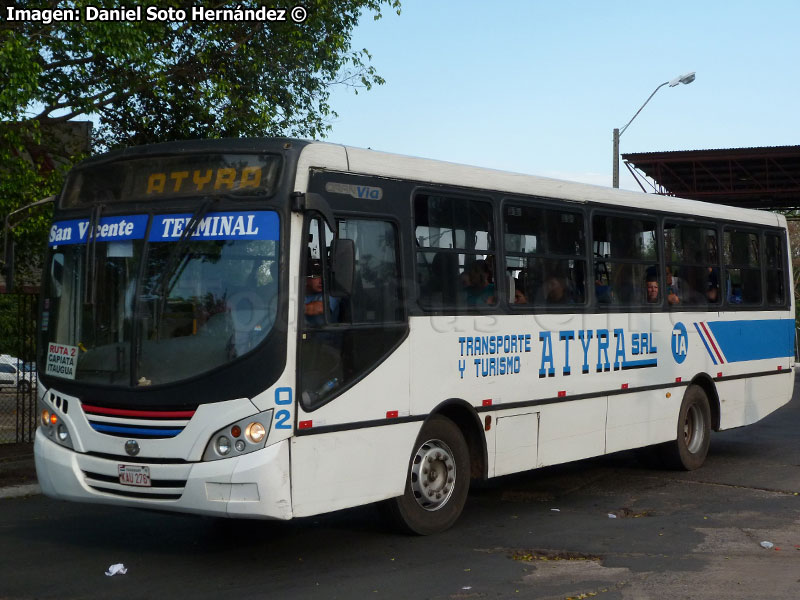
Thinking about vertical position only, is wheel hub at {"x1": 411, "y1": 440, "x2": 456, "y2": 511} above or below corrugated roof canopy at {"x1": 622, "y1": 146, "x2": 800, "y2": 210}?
below

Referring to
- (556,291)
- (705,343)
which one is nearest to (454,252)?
(556,291)

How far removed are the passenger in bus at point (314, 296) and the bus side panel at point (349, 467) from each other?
0.78 m

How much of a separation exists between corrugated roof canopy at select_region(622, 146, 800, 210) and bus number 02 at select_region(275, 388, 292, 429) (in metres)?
35.8

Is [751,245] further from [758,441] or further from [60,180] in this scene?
[60,180]

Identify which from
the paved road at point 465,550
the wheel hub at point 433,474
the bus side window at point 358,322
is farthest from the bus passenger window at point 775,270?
the bus side window at point 358,322

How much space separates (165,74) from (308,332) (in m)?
9.08

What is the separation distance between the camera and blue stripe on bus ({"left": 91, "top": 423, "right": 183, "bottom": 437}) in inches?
280

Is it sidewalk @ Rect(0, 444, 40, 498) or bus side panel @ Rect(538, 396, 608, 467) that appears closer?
bus side panel @ Rect(538, 396, 608, 467)

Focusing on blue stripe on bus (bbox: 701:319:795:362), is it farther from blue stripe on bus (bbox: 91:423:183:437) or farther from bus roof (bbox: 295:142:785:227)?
blue stripe on bus (bbox: 91:423:183:437)

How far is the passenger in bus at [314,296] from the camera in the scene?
7371 millimetres

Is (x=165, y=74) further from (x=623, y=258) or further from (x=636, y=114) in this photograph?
(x=636, y=114)

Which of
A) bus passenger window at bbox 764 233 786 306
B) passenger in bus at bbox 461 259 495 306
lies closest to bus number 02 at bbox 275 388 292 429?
passenger in bus at bbox 461 259 495 306

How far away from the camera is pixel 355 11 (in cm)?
1684

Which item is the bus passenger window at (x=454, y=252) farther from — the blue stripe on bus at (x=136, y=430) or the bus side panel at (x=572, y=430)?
the blue stripe on bus at (x=136, y=430)
